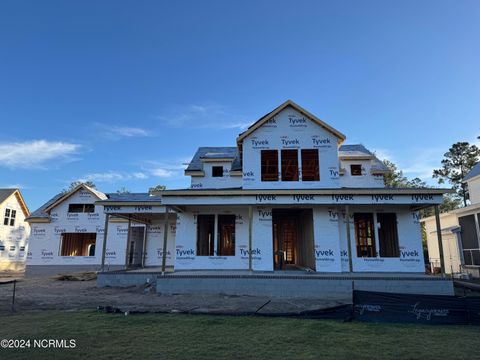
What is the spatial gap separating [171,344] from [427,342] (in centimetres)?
468

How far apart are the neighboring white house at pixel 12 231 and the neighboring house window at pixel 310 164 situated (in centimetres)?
2983

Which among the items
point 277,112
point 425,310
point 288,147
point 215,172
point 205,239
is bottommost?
point 425,310

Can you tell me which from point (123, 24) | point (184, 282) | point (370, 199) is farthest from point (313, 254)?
point (123, 24)

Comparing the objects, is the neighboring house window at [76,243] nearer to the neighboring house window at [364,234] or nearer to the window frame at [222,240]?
the window frame at [222,240]

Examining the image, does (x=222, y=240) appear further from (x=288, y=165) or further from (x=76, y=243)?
(x=76, y=243)

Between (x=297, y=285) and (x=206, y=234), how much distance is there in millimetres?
5372

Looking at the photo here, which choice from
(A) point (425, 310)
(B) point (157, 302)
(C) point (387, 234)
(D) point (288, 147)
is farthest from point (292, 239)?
(A) point (425, 310)

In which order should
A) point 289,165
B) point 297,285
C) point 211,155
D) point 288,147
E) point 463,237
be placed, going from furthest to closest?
point 463,237 < point 211,155 < point 289,165 < point 288,147 < point 297,285

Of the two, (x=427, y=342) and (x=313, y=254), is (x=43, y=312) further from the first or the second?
(x=313, y=254)

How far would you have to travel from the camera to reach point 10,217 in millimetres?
30656

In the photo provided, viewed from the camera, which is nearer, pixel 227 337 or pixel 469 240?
pixel 227 337

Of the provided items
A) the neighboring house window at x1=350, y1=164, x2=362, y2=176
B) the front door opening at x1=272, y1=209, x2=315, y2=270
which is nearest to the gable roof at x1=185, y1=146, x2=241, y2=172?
the front door opening at x1=272, y1=209, x2=315, y2=270

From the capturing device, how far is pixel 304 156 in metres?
14.8


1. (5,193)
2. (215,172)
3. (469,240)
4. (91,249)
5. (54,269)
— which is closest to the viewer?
(215,172)
